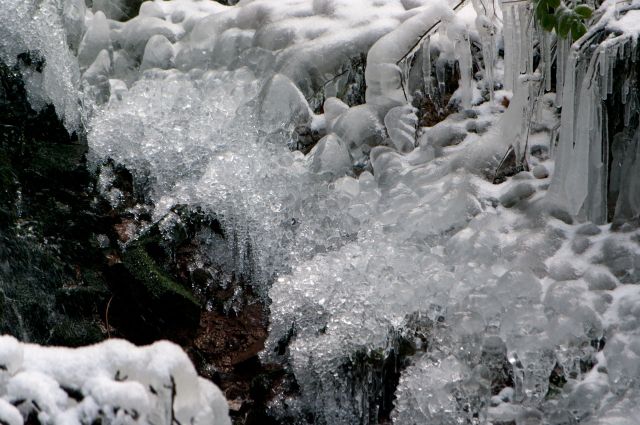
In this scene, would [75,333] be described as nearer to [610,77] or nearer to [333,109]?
[333,109]

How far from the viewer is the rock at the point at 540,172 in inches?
138

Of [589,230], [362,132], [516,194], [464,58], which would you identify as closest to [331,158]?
[362,132]

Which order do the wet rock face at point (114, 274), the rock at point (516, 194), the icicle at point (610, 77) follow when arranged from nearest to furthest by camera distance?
1. the icicle at point (610, 77)
2. the wet rock face at point (114, 274)
3. the rock at point (516, 194)

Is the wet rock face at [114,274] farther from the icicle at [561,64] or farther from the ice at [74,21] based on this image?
the icicle at [561,64]

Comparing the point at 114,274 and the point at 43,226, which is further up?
the point at 43,226

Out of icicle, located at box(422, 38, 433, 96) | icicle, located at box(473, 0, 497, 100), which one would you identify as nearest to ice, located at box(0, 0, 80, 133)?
icicle, located at box(422, 38, 433, 96)

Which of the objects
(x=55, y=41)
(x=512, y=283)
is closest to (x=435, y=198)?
(x=512, y=283)

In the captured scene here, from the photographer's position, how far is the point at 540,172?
3529mm

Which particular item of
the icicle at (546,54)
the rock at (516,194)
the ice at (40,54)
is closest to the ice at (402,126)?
the rock at (516,194)

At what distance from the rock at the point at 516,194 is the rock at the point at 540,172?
86mm

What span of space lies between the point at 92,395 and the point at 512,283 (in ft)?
5.88

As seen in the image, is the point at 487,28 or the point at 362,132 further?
the point at 362,132

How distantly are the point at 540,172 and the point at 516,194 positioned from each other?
18 centimetres

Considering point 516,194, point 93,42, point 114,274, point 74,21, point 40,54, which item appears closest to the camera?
point 516,194
